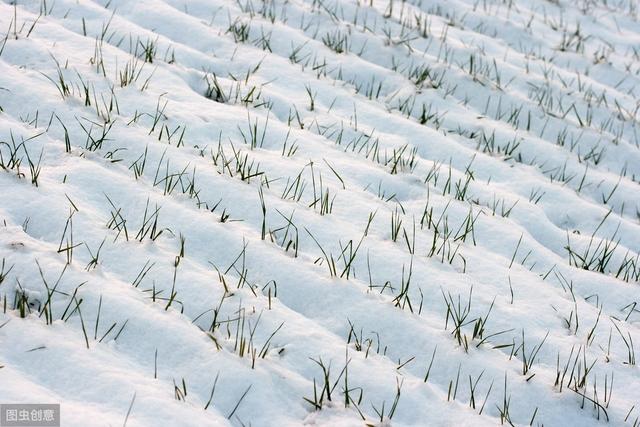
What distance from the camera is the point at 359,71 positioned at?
4375 millimetres

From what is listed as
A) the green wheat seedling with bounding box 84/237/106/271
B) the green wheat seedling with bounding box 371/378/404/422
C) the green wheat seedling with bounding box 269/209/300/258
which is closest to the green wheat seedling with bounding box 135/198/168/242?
the green wheat seedling with bounding box 84/237/106/271

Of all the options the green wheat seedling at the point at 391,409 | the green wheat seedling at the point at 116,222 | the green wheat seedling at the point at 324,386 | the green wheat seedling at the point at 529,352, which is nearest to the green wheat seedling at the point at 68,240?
the green wheat seedling at the point at 116,222

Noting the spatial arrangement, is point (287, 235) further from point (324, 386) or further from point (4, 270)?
point (4, 270)

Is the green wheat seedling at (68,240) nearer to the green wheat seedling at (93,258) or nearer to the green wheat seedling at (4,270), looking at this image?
the green wheat seedling at (93,258)

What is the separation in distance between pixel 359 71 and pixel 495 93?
0.89 m

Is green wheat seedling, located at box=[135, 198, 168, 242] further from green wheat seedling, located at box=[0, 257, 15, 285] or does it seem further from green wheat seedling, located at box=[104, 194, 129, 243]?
green wheat seedling, located at box=[0, 257, 15, 285]

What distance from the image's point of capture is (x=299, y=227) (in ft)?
9.37

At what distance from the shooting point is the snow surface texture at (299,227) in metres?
2.16

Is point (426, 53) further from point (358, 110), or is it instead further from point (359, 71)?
point (358, 110)

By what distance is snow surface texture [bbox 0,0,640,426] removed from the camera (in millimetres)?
2160

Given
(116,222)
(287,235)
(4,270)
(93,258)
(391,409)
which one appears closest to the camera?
(391,409)

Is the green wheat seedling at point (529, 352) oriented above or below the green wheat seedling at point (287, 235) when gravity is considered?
below

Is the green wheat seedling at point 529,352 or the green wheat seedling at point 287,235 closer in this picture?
the green wheat seedling at point 529,352

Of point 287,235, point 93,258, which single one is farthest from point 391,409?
point 93,258
